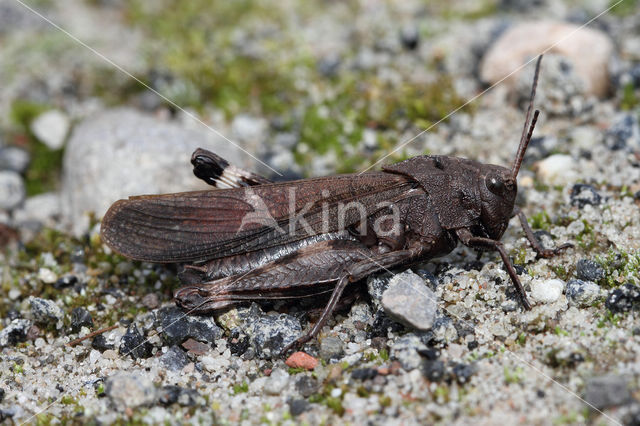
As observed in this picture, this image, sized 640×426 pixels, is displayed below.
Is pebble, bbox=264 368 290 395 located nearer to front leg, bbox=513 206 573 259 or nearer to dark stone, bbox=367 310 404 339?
dark stone, bbox=367 310 404 339

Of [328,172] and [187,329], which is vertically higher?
[328,172]

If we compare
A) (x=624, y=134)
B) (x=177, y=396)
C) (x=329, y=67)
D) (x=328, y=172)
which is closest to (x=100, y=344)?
(x=177, y=396)

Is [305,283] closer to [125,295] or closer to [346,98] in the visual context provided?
[125,295]

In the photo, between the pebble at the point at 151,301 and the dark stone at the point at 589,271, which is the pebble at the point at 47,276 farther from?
the dark stone at the point at 589,271

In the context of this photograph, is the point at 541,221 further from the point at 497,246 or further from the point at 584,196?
the point at 497,246

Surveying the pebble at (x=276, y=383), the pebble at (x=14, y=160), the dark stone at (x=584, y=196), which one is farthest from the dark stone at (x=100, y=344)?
the dark stone at (x=584, y=196)
